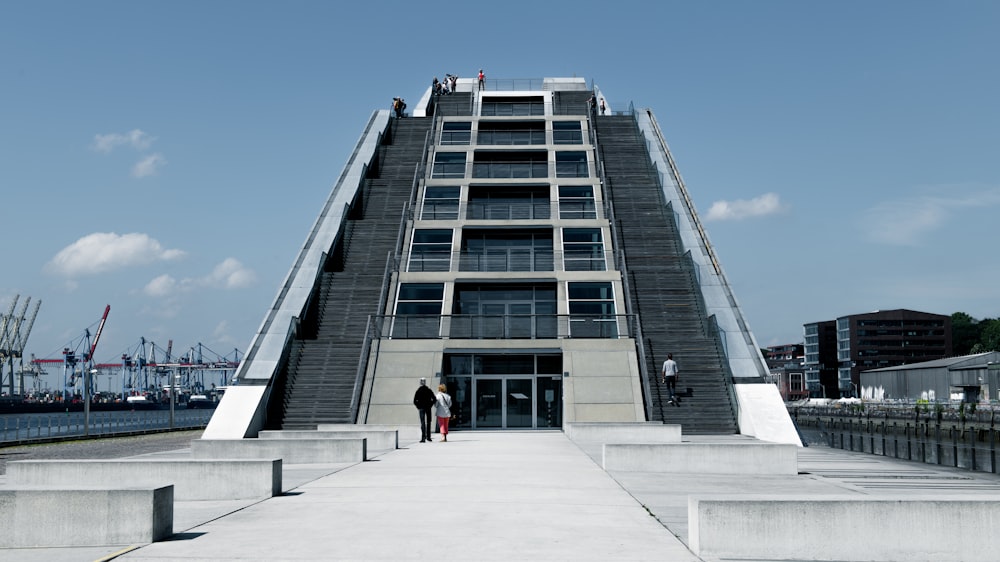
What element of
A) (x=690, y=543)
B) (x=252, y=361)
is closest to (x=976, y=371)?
(x=252, y=361)

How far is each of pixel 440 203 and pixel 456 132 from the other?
39.8 feet

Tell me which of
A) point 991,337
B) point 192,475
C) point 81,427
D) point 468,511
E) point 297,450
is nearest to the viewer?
point 468,511

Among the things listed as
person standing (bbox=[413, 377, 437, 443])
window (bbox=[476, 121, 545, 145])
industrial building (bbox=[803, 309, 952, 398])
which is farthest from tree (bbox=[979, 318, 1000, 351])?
person standing (bbox=[413, 377, 437, 443])

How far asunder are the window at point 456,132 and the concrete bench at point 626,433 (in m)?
30.4

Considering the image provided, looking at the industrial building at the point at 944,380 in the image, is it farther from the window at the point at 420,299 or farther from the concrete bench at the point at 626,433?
the concrete bench at the point at 626,433

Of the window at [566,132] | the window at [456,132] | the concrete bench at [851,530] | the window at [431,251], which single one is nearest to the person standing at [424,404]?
the window at [431,251]

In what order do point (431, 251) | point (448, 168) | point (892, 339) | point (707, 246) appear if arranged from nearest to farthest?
point (707, 246), point (431, 251), point (448, 168), point (892, 339)

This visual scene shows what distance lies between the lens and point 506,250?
4216 cm

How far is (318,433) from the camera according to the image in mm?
24625

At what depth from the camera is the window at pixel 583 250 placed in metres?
40.6

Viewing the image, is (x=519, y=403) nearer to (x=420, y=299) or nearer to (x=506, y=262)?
(x=420, y=299)

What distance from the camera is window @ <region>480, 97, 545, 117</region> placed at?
63.2 metres

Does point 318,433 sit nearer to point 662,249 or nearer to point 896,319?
point 662,249

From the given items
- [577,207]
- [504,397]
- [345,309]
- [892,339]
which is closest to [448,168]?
[577,207]
